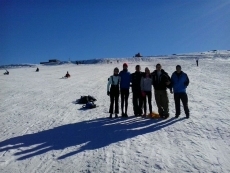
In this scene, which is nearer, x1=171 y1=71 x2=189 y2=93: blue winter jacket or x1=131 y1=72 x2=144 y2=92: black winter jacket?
x1=171 y1=71 x2=189 y2=93: blue winter jacket

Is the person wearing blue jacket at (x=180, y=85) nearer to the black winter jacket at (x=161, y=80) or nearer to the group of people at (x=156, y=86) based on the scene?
the group of people at (x=156, y=86)

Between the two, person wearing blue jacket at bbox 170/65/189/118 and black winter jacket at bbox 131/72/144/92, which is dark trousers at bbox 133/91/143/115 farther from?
person wearing blue jacket at bbox 170/65/189/118

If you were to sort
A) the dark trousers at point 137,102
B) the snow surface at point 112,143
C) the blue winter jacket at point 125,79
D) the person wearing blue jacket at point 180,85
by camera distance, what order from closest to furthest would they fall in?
1. the snow surface at point 112,143
2. the person wearing blue jacket at point 180,85
3. the blue winter jacket at point 125,79
4. the dark trousers at point 137,102

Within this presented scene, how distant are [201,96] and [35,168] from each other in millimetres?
11941

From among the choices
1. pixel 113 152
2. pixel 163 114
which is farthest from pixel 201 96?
pixel 113 152

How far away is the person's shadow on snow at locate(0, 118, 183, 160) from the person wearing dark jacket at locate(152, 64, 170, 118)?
53cm

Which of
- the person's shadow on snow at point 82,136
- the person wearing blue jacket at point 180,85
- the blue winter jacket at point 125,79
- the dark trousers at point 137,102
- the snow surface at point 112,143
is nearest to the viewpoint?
the snow surface at point 112,143

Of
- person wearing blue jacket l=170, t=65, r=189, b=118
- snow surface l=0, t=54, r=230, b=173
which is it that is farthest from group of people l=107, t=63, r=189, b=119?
snow surface l=0, t=54, r=230, b=173

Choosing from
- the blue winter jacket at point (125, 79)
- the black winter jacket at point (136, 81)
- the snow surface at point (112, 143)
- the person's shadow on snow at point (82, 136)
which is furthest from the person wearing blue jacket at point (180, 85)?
the blue winter jacket at point (125, 79)

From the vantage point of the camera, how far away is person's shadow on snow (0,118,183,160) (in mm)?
7199

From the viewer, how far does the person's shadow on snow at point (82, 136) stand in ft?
23.6

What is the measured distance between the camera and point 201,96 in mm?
15961

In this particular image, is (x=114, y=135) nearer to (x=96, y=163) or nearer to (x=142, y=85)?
(x=96, y=163)

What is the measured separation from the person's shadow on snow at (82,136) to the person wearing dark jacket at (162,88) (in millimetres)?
534
